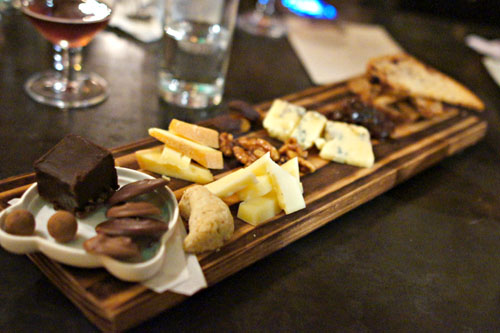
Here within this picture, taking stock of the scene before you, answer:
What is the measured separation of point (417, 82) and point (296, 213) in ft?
3.47

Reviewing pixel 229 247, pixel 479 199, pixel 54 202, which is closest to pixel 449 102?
pixel 479 199

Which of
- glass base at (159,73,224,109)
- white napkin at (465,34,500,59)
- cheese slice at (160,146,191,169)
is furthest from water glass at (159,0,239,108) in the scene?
white napkin at (465,34,500,59)

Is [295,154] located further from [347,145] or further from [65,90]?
[65,90]

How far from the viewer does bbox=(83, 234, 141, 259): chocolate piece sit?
0.83 m

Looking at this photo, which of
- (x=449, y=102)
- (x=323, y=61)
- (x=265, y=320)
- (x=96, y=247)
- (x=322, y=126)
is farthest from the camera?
(x=323, y=61)

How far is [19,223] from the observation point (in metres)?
0.86

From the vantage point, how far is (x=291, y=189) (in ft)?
3.65

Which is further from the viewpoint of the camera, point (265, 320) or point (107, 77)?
point (107, 77)

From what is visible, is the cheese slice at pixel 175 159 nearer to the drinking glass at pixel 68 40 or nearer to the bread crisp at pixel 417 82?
the drinking glass at pixel 68 40

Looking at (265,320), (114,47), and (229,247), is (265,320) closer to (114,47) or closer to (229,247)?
(229,247)

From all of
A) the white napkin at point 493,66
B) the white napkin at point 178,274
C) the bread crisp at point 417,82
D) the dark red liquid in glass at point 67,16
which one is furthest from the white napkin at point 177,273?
the white napkin at point 493,66

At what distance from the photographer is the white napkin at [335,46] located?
2117 mm

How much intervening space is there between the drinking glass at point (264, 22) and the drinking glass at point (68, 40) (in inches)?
36.4

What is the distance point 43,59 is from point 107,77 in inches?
9.6
